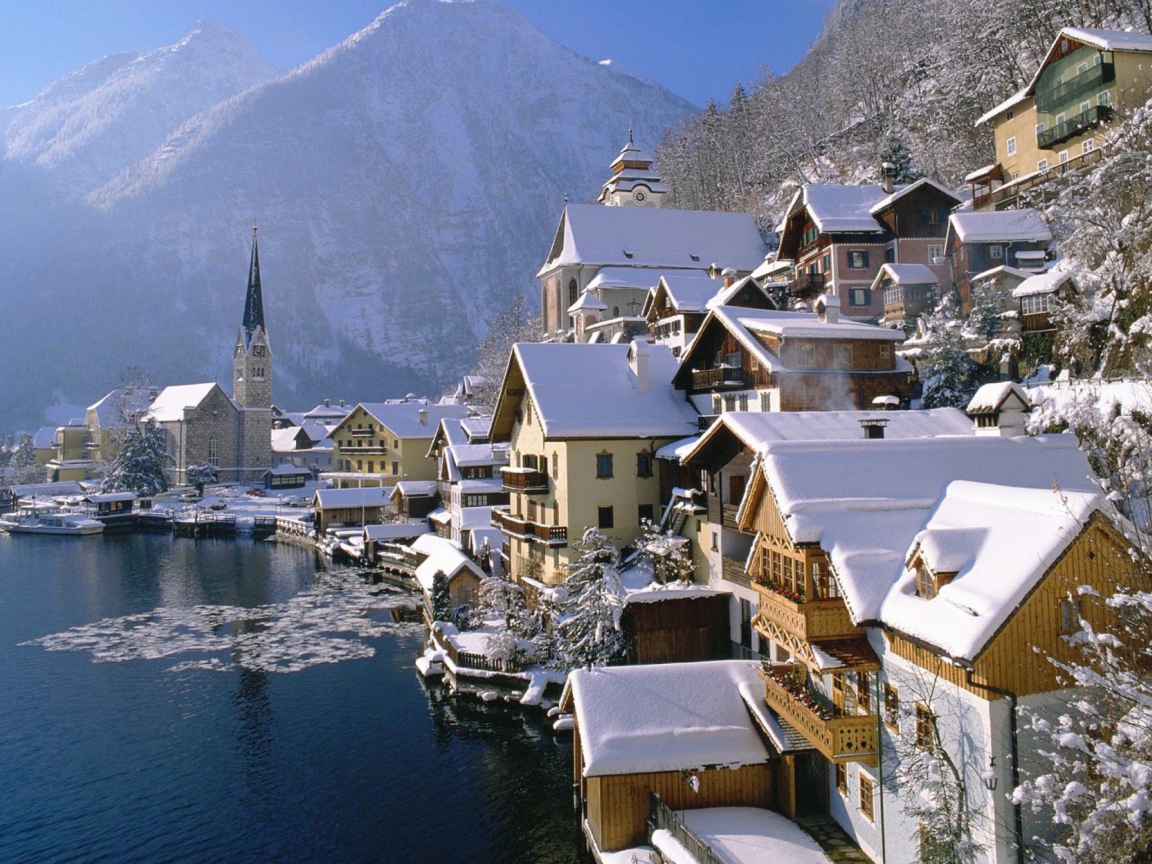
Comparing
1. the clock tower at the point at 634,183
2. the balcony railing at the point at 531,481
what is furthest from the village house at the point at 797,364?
the clock tower at the point at 634,183

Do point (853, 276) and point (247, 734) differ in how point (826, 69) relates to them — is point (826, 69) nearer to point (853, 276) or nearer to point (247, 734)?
point (853, 276)

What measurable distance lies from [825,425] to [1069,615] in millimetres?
12751

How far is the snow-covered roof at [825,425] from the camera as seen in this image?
966 inches

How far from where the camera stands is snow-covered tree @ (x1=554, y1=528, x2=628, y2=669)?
28656 millimetres

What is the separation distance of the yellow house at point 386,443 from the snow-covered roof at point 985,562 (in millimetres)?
72807

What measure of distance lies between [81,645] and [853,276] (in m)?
52.0

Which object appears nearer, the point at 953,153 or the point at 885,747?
the point at 885,747

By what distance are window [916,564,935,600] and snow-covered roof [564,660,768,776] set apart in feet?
23.8

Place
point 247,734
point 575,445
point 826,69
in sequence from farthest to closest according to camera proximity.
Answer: point 826,69, point 575,445, point 247,734

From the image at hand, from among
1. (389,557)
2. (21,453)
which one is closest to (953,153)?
(389,557)

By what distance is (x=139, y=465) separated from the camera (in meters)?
105

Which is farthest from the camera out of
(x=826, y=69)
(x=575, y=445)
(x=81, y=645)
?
(x=826, y=69)

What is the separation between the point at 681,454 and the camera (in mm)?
32156

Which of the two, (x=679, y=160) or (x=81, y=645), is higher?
(x=679, y=160)
